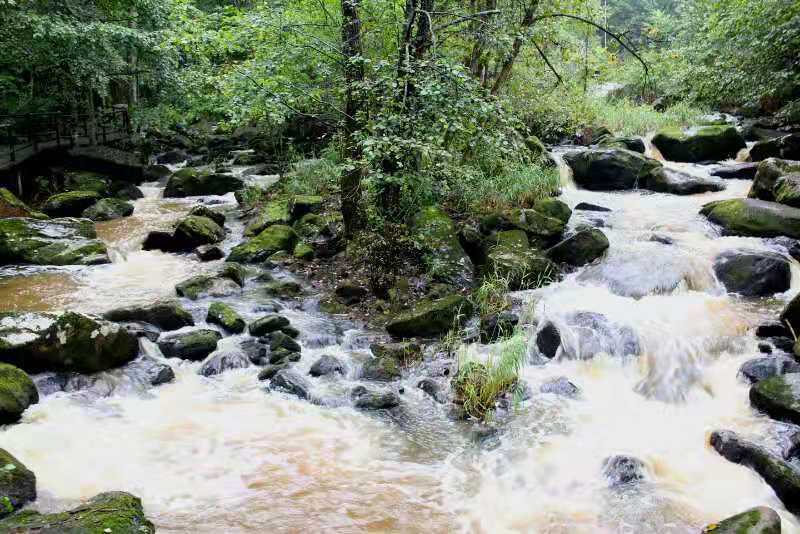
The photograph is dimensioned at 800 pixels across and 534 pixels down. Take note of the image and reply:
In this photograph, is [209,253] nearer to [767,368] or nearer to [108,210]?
[108,210]

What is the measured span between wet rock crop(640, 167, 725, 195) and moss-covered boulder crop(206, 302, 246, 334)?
1016 centimetres

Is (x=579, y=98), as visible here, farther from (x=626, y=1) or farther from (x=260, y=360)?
(x=626, y=1)

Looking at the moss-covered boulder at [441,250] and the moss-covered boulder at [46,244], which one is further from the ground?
the moss-covered boulder at [441,250]

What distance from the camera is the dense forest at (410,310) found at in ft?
17.6

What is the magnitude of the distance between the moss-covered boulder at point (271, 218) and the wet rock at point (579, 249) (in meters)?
5.78

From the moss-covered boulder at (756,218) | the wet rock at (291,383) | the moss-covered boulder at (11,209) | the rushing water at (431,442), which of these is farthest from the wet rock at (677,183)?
the moss-covered boulder at (11,209)

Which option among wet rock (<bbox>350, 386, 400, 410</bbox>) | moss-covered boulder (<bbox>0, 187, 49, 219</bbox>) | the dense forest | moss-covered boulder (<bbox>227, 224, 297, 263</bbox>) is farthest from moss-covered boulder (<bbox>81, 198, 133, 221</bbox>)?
wet rock (<bbox>350, 386, 400, 410</bbox>)

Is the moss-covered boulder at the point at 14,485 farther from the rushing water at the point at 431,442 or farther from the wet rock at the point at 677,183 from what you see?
the wet rock at the point at 677,183

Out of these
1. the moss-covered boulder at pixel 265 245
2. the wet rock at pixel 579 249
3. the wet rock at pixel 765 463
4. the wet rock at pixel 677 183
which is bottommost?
the wet rock at pixel 765 463

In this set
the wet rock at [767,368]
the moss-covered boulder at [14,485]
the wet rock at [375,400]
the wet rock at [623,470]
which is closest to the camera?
the moss-covered boulder at [14,485]

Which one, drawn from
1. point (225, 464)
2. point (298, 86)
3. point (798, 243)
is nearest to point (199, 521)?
point (225, 464)

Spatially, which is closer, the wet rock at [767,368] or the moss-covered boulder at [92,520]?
the moss-covered boulder at [92,520]

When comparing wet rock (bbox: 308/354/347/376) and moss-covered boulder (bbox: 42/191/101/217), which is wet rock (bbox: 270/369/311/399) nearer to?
wet rock (bbox: 308/354/347/376)

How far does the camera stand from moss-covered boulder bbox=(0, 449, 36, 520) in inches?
183
